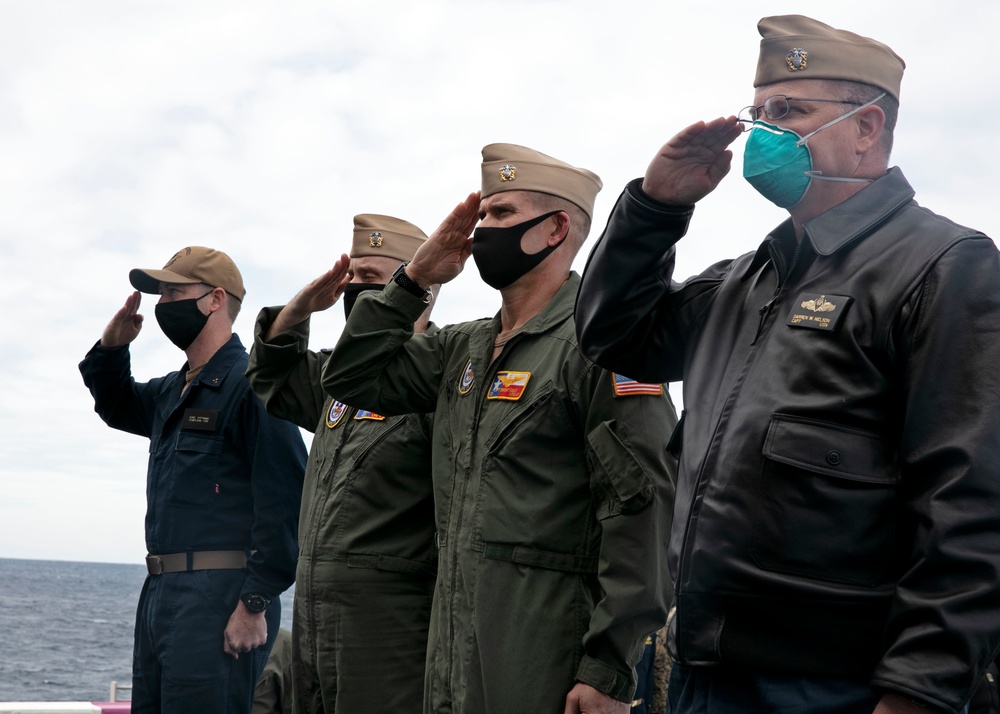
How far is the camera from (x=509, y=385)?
3.69 m

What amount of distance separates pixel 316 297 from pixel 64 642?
191 feet

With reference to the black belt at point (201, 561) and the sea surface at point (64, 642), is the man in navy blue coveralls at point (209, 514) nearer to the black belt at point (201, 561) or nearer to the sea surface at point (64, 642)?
the black belt at point (201, 561)

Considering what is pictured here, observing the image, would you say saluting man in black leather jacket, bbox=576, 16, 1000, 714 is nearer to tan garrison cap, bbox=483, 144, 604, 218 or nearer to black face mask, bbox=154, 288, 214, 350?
tan garrison cap, bbox=483, 144, 604, 218

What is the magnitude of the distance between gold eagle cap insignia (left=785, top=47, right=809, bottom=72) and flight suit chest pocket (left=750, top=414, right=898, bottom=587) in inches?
34.5

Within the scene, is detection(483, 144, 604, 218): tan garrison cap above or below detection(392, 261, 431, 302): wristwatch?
above

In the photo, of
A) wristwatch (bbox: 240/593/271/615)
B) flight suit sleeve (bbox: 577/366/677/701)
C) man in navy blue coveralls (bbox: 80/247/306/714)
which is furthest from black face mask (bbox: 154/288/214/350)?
flight suit sleeve (bbox: 577/366/677/701)

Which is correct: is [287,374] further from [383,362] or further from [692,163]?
[692,163]

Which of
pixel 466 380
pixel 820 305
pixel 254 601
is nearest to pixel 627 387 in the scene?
pixel 466 380

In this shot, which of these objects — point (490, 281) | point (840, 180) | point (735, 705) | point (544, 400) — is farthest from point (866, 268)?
point (490, 281)

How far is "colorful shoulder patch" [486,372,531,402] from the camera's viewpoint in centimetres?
365

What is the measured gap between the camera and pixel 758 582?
219 cm

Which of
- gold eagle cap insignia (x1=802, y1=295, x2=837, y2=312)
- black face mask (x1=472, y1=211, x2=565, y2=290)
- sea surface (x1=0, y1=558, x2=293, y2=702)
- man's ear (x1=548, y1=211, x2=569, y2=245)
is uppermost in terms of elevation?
man's ear (x1=548, y1=211, x2=569, y2=245)

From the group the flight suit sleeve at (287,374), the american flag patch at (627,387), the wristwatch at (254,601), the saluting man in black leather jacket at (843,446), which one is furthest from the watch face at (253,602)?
the saluting man in black leather jacket at (843,446)

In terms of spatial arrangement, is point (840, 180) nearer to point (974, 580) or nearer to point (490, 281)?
point (974, 580)
